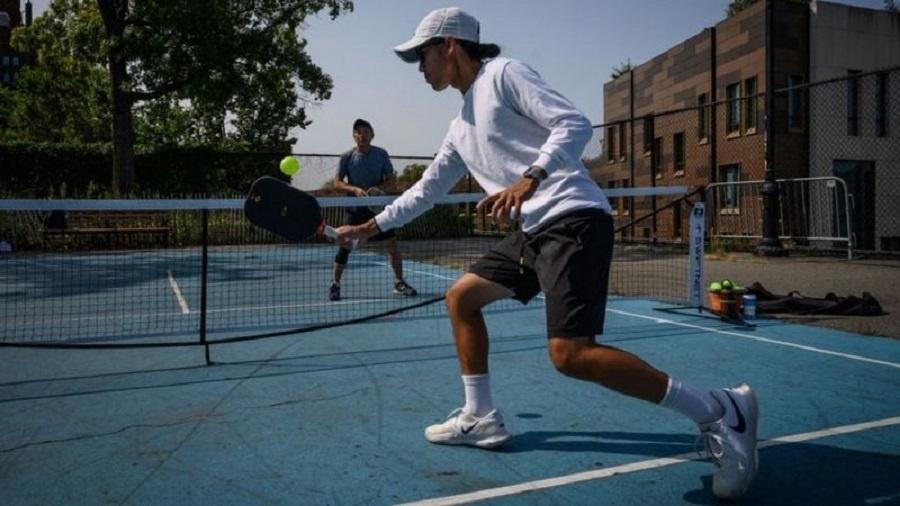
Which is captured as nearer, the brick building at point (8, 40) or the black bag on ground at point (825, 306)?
the black bag on ground at point (825, 306)

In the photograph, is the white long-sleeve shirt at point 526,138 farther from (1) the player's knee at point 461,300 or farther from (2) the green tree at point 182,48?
(2) the green tree at point 182,48

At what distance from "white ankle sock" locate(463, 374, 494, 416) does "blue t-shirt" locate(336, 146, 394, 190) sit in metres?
6.27

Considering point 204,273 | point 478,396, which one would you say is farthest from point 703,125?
point 478,396

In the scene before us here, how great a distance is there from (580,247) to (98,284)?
11.0 m

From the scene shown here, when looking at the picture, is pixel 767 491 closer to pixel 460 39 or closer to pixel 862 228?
pixel 460 39

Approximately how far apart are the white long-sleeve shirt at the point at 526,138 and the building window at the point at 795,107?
2201 cm

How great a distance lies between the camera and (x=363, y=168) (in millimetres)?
9367

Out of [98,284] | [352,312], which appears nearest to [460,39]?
[352,312]

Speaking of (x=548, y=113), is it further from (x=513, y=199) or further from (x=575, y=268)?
(x=575, y=268)

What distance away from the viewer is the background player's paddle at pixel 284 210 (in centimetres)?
365

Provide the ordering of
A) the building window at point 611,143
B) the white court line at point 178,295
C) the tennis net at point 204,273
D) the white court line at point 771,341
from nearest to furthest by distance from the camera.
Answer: the white court line at point 771,341, the tennis net at point 204,273, the white court line at point 178,295, the building window at point 611,143

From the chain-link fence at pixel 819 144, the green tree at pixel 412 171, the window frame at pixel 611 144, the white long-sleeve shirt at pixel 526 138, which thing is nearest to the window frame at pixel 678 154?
the chain-link fence at pixel 819 144

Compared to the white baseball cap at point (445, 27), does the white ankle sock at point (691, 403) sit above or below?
below

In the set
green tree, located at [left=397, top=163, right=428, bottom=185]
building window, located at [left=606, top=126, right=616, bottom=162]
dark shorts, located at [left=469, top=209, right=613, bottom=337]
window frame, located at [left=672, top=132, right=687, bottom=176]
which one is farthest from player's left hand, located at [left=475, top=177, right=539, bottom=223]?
building window, located at [left=606, top=126, right=616, bottom=162]
